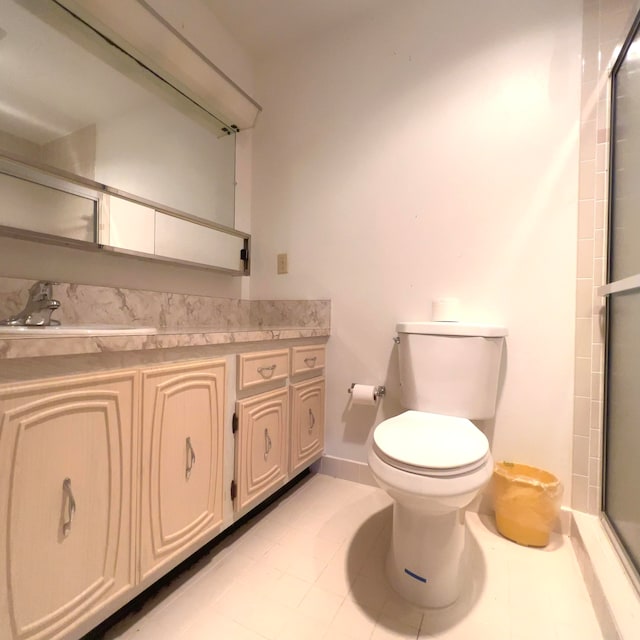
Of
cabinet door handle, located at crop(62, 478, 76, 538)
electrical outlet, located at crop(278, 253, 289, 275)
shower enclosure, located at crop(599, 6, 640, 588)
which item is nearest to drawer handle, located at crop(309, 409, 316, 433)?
electrical outlet, located at crop(278, 253, 289, 275)

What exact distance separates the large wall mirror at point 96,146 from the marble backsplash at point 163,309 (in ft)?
0.56

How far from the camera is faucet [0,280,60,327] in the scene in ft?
3.11

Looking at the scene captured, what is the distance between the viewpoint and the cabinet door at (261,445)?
112 cm

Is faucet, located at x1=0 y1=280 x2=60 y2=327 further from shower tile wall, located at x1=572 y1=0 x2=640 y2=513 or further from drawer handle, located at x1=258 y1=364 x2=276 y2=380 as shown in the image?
shower tile wall, located at x1=572 y1=0 x2=640 y2=513

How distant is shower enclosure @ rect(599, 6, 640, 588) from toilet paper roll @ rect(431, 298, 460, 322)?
1.56 ft

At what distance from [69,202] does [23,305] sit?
37cm

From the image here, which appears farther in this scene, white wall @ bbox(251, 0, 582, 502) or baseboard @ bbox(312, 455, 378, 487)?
baseboard @ bbox(312, 455, 378, 487)

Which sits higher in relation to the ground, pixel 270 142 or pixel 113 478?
pixel 270 142

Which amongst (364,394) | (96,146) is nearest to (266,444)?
(364,394)

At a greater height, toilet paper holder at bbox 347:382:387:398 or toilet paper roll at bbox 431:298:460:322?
toilet paper roll at bbox 431:298:460:322

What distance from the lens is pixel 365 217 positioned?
5.23ft

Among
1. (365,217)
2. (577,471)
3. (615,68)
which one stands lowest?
(577,471)

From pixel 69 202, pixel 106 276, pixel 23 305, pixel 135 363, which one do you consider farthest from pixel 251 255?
pixel 135 363

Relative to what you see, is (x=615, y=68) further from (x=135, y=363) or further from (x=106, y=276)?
(x=106, y=276)
